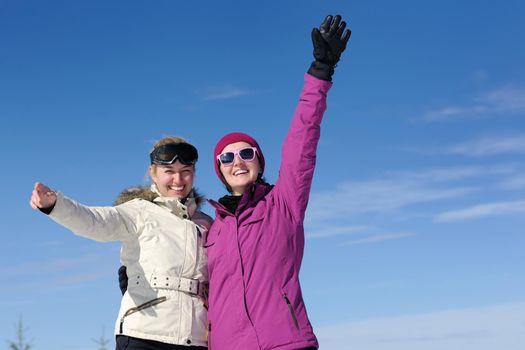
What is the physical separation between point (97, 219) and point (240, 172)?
3.84 feet

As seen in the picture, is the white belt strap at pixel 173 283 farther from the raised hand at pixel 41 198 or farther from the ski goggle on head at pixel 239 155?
the ski goggle on head at pixel 239 155

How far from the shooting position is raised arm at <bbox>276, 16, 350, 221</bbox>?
5.03 metres

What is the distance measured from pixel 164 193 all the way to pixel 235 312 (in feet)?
4.28

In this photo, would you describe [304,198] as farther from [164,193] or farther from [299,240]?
[164,193]

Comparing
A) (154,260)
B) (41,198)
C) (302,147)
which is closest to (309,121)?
(302,147)

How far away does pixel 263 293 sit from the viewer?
4852 mm

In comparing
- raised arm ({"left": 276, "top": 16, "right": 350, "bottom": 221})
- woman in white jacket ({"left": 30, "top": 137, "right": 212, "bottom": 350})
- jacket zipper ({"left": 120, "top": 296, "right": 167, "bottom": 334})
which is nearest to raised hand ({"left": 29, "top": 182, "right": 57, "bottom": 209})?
woman in white jacket ({"left": 30, "top": 137, "right": 212, "bottom": 350})

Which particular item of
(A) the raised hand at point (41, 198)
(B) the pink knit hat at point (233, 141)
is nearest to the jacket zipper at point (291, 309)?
(B) the pink knit hat at point (233, 141)

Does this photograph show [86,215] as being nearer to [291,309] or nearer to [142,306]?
[142,306]

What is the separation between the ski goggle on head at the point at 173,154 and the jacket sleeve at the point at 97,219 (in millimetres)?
467

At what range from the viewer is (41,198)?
15.9 ft

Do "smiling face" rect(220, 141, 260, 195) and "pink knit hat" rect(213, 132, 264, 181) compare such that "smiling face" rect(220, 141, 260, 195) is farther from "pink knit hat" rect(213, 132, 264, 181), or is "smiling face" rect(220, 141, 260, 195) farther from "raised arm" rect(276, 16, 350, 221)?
"raised arm" rect(276, 16, 350, 221)

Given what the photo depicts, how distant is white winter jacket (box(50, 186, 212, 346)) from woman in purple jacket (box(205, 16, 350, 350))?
144 millimetres

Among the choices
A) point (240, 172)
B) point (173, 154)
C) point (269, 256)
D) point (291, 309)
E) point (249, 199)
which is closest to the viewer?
point (291, 309)
